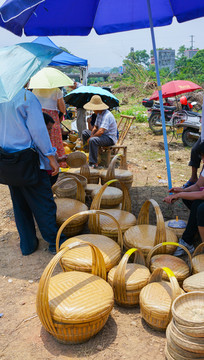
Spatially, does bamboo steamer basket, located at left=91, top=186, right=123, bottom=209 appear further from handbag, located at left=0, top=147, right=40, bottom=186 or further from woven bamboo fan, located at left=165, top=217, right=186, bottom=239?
handbag, located at left=0, top=147, right=40, bottom=186

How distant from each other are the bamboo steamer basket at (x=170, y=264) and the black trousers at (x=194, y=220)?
1.26 feet

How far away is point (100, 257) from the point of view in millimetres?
2092

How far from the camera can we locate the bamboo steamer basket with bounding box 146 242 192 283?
2.19 m

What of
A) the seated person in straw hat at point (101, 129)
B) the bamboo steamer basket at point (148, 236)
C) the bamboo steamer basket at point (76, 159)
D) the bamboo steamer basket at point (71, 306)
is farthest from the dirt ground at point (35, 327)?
the seated person in straw hat at point (101, 129)

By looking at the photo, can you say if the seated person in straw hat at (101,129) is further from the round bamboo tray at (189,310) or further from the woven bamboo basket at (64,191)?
the round bamboo tray at (189,310)

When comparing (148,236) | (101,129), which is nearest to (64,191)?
(148,236)

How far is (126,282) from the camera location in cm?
209

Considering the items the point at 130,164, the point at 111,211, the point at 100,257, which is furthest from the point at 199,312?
the point at 130,164

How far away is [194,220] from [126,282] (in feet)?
3.13

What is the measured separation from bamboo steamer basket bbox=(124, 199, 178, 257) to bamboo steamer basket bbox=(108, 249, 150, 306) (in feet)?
1.04

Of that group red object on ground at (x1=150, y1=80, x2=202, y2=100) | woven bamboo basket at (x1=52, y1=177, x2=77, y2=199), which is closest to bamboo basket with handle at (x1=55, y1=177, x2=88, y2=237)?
woven bamboo basket at (x1=52, y1=177, x2=77, y2=199)

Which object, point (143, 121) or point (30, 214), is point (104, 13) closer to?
point (30, 214)

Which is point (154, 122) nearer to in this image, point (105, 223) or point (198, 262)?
point (105, 223)

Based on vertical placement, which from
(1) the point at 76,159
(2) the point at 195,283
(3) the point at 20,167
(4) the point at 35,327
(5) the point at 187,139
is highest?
(3) the point at 20,167
